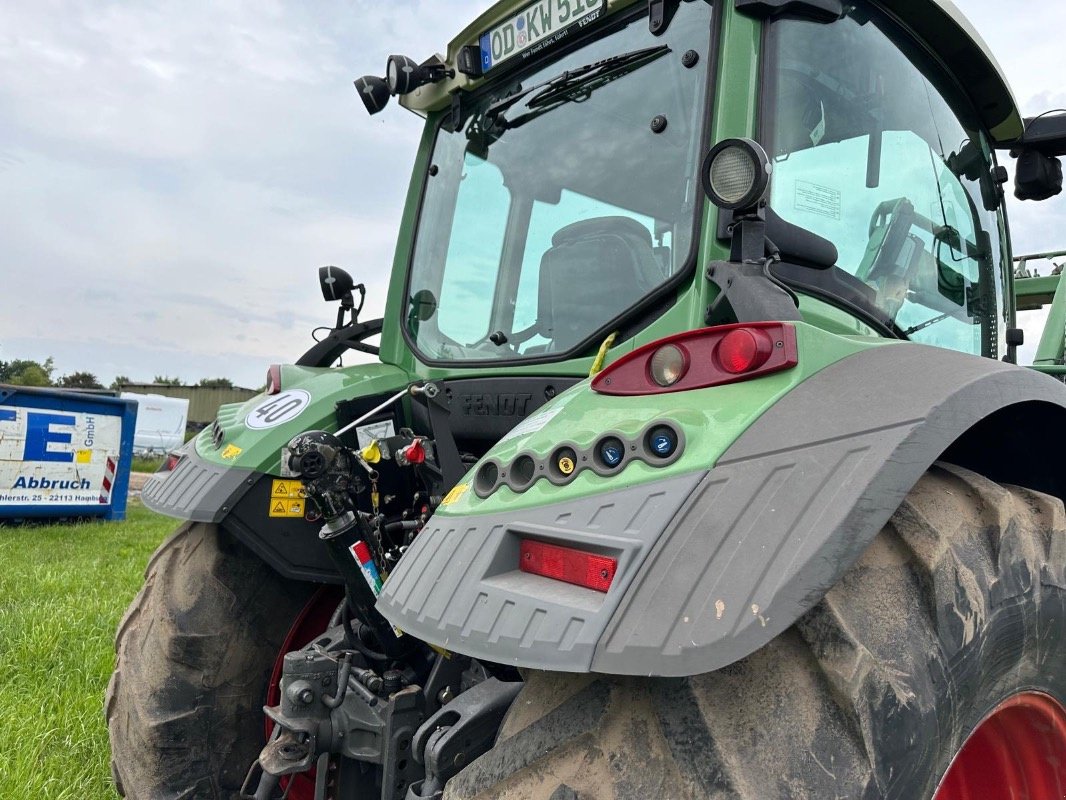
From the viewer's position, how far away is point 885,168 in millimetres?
2078

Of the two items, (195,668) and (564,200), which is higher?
(564,200)

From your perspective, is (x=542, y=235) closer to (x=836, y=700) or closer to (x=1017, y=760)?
(x=836, y=700)

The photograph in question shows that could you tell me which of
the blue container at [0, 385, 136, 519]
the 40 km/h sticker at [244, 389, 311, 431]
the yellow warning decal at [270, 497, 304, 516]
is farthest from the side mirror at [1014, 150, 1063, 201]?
the blue container at [0, 385, 136, 519]

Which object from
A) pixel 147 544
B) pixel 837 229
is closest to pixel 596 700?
pixel 837 229

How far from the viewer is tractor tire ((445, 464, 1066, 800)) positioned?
1068 mm

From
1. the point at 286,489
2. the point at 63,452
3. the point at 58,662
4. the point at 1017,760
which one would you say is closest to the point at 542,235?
the point at 286,489

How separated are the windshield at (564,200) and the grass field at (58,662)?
211 cm

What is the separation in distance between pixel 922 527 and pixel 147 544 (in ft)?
29.2

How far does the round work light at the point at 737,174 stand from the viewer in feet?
4.66

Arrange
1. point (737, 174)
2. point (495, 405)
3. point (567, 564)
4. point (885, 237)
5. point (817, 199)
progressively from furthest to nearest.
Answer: point (495, 405) → point (885, 237) → point (817, 199) → point (737, 174) → point (567, 564)

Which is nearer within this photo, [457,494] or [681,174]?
[457,494]

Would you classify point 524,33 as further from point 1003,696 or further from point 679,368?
point 1003,696

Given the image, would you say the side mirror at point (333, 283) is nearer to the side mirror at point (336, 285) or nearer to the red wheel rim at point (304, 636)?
the side mirror at point (336, 285)

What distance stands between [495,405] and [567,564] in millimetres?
1019
